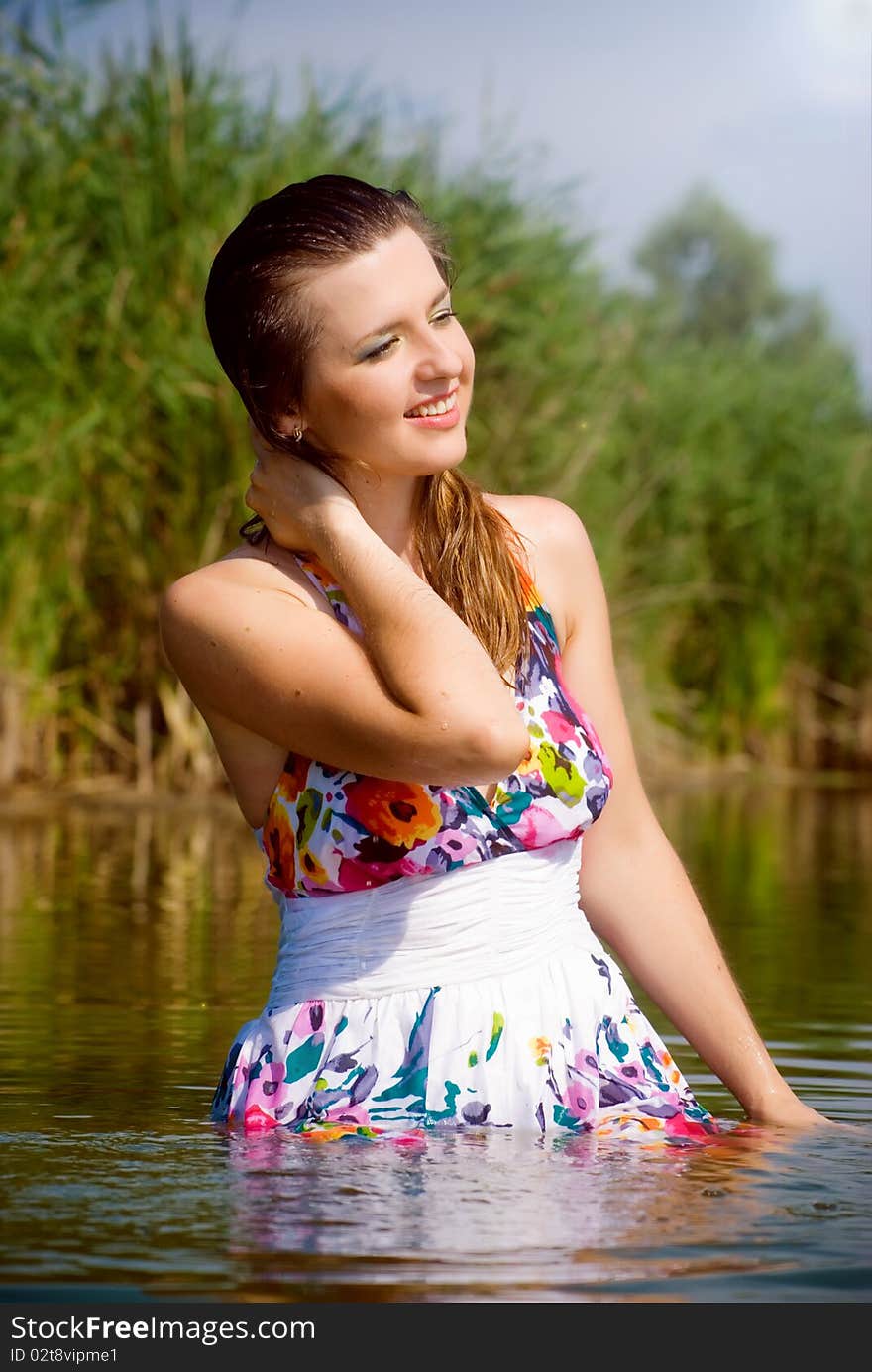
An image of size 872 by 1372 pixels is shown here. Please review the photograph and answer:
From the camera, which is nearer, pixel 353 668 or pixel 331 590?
pixel 353 668

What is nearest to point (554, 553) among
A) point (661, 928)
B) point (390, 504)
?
point (390, 504)

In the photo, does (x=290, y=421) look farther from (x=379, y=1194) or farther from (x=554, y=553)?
(x=379, y=1194)

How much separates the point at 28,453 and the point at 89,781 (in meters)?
1.28

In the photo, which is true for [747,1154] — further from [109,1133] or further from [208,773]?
[208,773]

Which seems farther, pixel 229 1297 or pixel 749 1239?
pixel 749 1239

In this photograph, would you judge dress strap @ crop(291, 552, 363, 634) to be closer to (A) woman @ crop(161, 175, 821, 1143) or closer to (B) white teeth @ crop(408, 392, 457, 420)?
(A) woman @ crop(161, 175, 821, 1143)

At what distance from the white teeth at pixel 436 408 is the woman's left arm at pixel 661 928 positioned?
277mm

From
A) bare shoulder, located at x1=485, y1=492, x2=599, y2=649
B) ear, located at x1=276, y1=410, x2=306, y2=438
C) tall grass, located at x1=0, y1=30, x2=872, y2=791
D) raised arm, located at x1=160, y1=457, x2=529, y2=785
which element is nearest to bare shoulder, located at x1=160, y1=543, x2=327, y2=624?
raised arm, located at x1=160, y1=457, x2=529, y2=785

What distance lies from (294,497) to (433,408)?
0.59ft

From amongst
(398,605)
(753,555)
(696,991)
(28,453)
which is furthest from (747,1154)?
(753,555)

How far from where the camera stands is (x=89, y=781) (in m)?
8.52

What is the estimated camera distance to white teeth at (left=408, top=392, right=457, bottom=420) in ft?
7.68

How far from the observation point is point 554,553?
2.57 meters

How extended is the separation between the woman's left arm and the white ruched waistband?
0.48 ft
